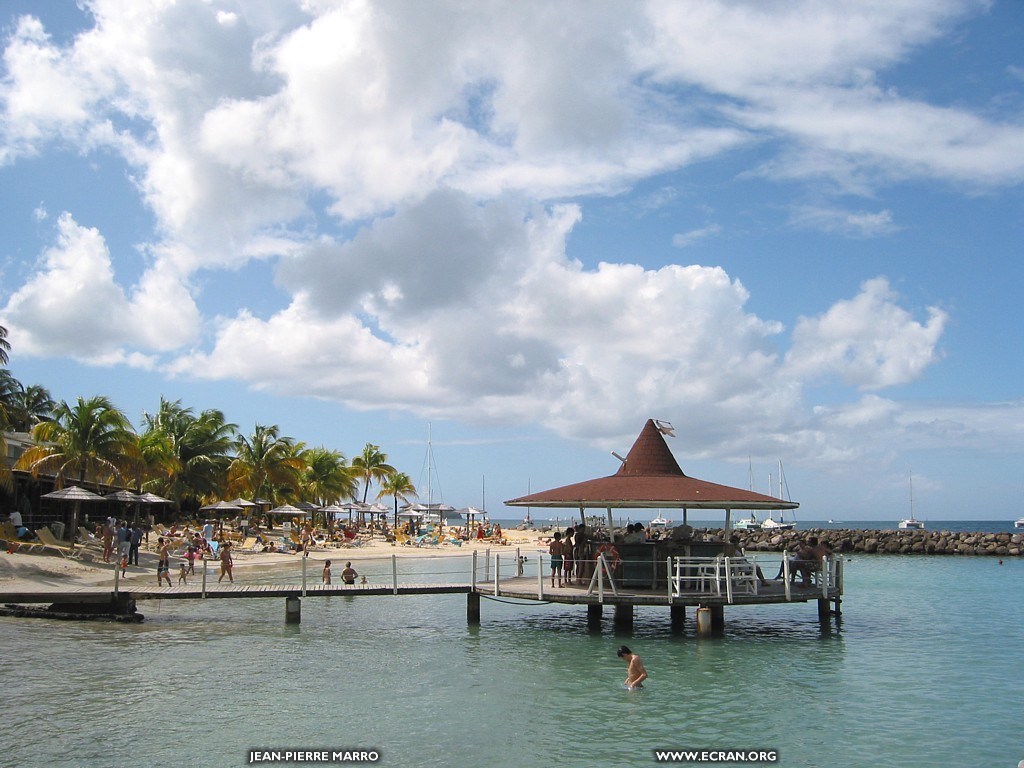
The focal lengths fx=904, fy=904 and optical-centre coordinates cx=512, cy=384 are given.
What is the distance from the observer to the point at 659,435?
83.0ft

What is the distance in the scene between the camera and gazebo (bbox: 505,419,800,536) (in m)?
22.2

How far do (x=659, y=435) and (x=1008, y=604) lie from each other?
22.8 metres

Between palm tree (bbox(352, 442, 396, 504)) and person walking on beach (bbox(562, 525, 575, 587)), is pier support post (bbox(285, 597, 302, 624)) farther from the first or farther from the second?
palm tree (bbox(352, 442, 396, 504))

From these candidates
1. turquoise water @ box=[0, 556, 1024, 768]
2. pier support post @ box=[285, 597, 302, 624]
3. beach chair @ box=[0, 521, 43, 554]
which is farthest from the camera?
beach chair @ box=[0, 521, 43, 554]

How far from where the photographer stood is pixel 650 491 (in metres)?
22.5

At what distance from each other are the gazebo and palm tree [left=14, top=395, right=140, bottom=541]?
75.2ft

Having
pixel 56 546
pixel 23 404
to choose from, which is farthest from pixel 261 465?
pixel 56 546

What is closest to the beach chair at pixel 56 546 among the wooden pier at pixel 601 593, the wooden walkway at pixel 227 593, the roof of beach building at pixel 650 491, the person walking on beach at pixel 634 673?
the wooden pier at pixel 601 593

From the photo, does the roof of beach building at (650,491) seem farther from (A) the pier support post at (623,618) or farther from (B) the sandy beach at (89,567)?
(B) the sandy beach at (89,567)

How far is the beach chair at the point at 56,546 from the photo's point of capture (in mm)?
35200

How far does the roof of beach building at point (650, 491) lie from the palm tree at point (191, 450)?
119ft

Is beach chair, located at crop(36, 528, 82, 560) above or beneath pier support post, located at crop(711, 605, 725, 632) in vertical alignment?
above

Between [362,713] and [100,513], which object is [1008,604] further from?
[100,513]

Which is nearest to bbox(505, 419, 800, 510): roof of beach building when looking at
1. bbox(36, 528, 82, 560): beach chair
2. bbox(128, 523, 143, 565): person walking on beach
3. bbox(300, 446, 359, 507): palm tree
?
bbox(128, 523, 143, 565): person walking on beach
